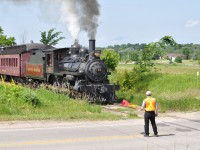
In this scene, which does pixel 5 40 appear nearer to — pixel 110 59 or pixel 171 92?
pixel 110 59

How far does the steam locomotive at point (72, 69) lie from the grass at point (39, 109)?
3838 millimetres

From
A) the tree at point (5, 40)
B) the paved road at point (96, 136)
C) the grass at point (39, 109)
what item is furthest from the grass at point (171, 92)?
the tree at point (5, 40)

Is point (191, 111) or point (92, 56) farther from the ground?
point (92, 56)

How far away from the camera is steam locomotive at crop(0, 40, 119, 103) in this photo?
2174 cm

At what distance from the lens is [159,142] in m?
10.5

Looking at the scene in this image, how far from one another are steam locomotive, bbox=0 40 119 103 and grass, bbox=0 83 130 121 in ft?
12.6

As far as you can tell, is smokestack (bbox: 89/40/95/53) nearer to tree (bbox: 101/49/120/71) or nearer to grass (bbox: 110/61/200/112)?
grass (bbox: 110/61/200/112)

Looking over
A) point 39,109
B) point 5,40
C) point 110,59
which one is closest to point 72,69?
point 39,109

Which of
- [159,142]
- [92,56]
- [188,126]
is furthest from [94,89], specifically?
[159,142]

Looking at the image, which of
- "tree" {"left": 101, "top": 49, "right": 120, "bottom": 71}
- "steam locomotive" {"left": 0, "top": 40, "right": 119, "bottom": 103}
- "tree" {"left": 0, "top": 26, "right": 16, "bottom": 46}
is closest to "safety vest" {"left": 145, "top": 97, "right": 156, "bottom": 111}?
"steam locomotive" {"left": 0, "top": 40, "right": 119, "bottom": 103}

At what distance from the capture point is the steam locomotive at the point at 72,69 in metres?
21.7

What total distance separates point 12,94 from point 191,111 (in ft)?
27.5

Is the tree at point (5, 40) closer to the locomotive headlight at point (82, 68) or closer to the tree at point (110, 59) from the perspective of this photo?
the tree at point (110, 59)

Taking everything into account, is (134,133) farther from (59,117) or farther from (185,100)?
(185,100)
